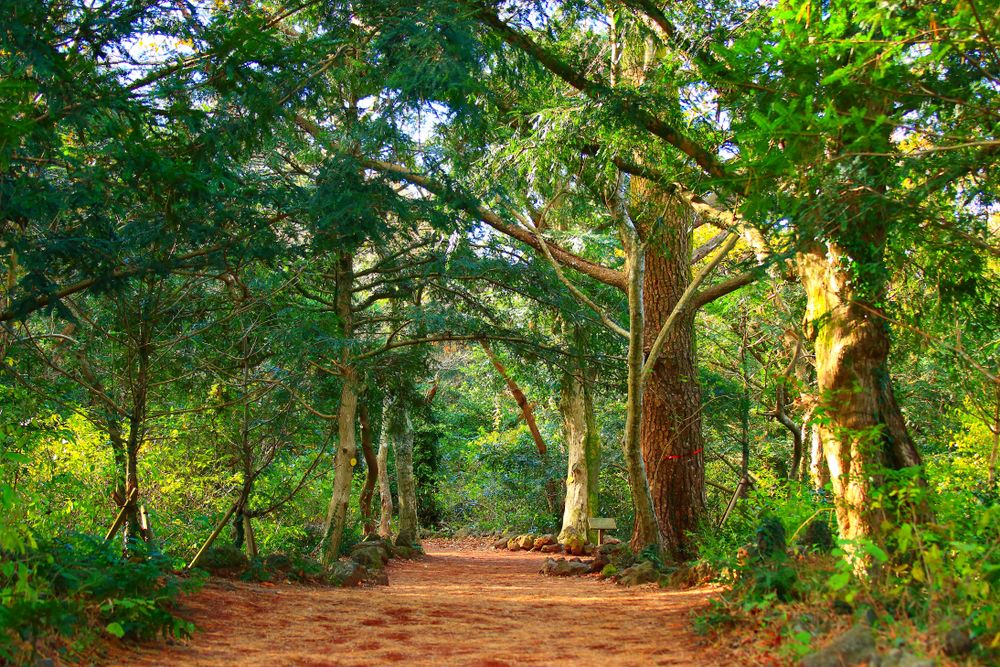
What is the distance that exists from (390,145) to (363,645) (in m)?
4.86

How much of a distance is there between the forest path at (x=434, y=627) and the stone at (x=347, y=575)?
11.6 inches

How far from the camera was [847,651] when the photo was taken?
3.87 meters

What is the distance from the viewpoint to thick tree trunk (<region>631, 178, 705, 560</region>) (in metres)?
11.4

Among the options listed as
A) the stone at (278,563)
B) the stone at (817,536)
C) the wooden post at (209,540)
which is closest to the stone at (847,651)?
the stone at (817,536)

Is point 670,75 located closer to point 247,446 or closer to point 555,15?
point 555,15

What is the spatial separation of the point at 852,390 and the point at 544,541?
1338 cm

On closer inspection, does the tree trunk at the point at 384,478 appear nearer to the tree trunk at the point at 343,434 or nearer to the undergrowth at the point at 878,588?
the tree trunk at the point at 343,434

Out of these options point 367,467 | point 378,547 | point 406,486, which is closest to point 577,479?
point 406,486

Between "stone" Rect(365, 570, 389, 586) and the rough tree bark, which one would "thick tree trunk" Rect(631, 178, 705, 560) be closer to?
"stone" Rect(365, 570, 389, 586)

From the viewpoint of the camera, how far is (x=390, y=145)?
848 cm

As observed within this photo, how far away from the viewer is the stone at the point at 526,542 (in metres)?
19.5

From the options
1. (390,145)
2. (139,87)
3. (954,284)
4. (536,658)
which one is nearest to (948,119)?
(954,284)

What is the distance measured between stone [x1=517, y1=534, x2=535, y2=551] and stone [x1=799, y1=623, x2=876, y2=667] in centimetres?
1584

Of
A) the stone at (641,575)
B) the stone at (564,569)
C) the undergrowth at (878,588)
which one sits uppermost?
the undergrowth at (878,588)
